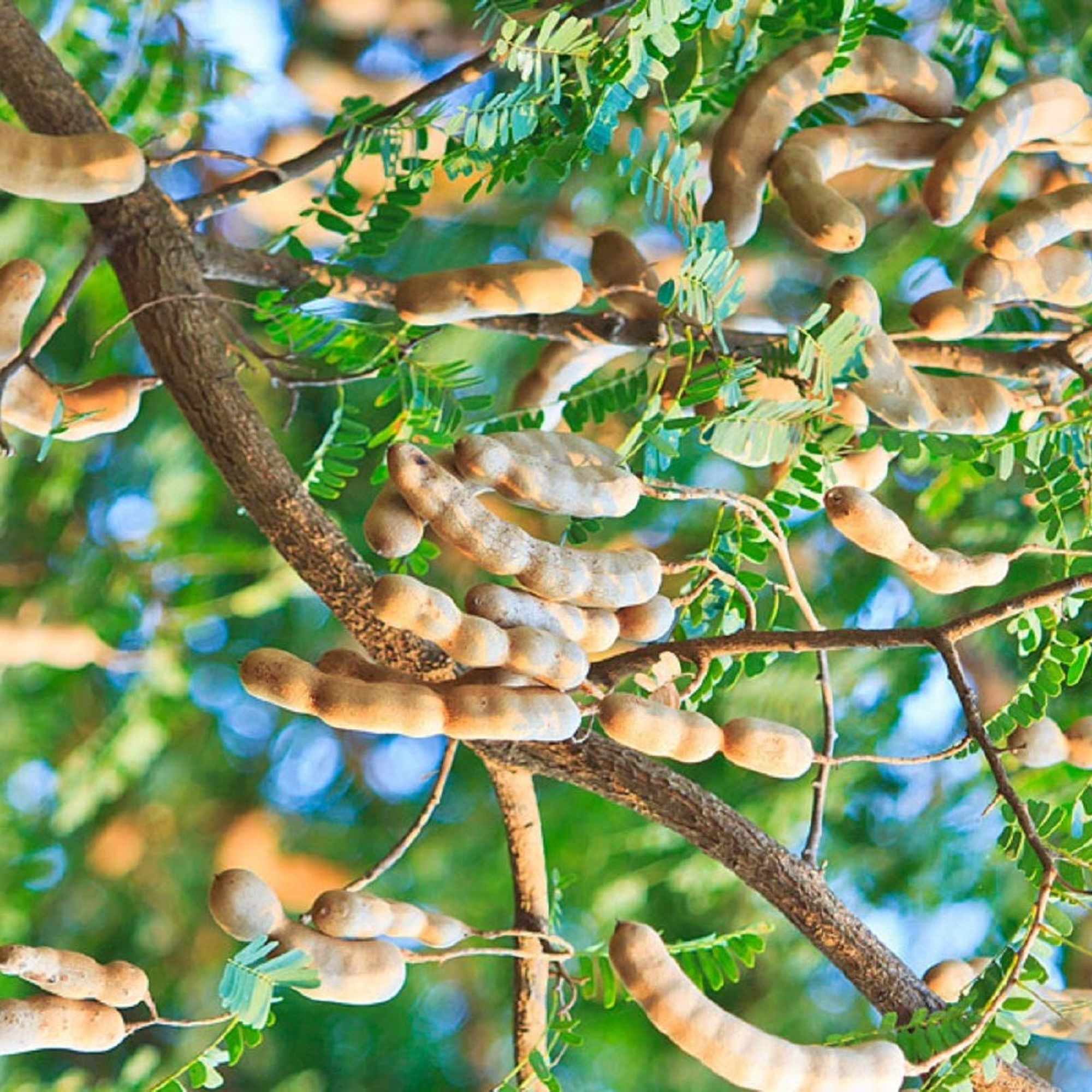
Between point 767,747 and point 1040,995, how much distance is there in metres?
0.16

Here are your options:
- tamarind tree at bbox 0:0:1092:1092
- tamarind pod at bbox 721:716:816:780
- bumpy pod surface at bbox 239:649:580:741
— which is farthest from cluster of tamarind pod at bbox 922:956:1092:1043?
bumpy pod surface at bbox 239:649:580:741

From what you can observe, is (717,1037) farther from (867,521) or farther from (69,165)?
(69,165)

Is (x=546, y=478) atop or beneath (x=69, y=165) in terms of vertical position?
beneath

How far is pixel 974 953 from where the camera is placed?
119 centimetres

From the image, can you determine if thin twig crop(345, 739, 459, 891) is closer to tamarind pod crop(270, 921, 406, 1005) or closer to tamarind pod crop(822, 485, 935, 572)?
tamarind pod crop(270, 921, 406, 1005)

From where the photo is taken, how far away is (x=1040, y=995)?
0.56 m

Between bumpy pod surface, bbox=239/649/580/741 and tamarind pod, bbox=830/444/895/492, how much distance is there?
23 cm

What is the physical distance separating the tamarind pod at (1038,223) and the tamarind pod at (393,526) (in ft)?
0.94

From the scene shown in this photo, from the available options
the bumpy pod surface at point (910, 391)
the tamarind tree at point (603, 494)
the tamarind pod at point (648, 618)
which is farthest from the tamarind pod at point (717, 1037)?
the bumpy pod surface at point (910, 391)

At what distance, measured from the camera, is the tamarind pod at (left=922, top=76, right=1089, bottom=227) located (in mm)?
597

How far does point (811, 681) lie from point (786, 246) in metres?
0.35

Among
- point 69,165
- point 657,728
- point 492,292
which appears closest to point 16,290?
point 69,165

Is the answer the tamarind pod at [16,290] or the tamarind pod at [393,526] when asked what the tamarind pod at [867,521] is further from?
the tamarind pod at [16,290]

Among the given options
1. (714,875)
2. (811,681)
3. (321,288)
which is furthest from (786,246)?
(321,288)
